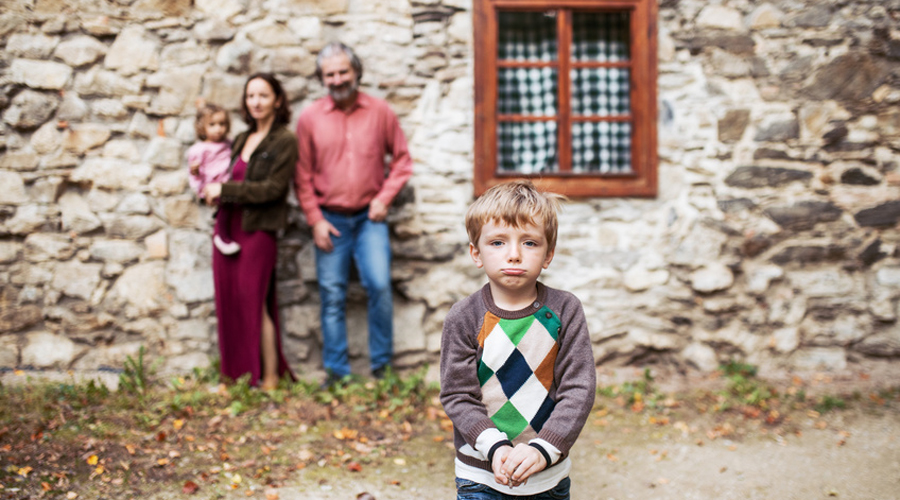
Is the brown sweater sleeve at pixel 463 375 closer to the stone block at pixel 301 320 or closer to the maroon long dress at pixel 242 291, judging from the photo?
the maroon long dress at pixel 242 291

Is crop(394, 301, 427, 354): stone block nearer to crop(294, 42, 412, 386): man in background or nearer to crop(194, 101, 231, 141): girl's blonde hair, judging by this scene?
crop(294, 42, 412, 386): man in background

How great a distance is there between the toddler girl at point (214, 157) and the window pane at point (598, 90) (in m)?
2.29

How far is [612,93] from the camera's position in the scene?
443cm

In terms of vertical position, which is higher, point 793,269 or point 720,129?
point 720,129

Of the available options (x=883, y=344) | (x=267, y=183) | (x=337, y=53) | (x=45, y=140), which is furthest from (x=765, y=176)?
(x=45, y=140)

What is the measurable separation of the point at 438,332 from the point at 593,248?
117cm

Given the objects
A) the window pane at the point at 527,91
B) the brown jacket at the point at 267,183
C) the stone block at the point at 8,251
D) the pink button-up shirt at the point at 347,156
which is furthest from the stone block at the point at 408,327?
the stone block at the point at 8,251

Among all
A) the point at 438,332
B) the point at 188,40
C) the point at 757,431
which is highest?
the point at 188,40

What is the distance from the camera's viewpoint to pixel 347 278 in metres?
4.00

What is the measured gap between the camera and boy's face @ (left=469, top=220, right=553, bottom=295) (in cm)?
162

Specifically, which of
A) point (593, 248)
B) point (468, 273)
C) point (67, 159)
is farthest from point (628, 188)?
point (67, 159)

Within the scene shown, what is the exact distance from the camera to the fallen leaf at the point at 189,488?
2.74m

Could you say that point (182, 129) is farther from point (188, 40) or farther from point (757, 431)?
point (757, 431)

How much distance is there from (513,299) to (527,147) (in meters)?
2.84
